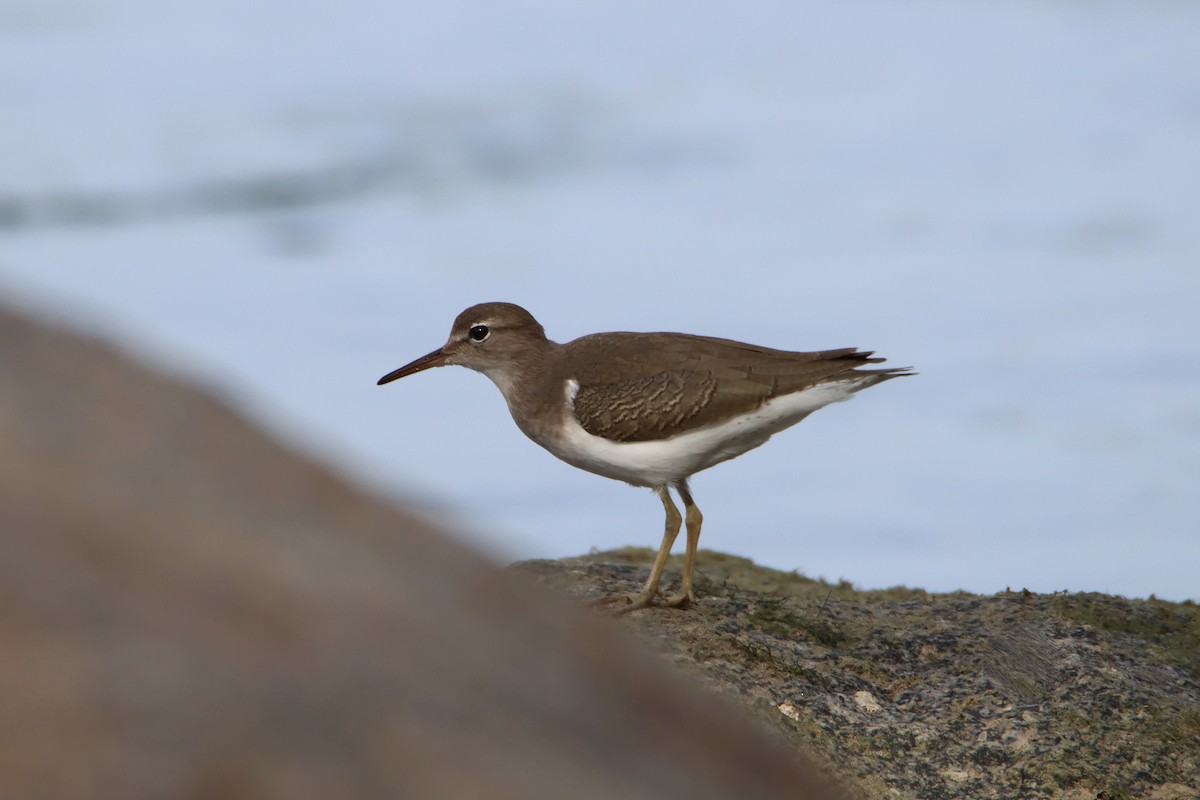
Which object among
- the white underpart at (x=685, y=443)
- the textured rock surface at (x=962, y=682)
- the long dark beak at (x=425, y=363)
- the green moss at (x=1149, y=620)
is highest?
the long dark beak at (x=425, y=363)

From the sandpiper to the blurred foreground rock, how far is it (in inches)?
215

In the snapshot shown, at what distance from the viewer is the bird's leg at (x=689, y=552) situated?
8055 mm

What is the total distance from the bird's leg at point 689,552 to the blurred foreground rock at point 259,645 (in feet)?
17.5

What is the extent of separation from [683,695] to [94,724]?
1071 mm

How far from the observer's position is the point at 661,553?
8.34 metres

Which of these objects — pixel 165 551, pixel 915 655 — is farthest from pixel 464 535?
pixel 915 655

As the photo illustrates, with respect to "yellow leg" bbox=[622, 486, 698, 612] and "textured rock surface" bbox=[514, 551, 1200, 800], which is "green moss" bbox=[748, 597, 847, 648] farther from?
"yellow leg" bbox=[622, 486, 698, 612]

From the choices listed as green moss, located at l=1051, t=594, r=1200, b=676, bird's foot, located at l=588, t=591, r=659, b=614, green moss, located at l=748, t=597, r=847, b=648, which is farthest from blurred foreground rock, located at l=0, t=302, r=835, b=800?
green moss, located at l=1051, t=594, r=1200, b=676

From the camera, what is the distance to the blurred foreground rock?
213cm

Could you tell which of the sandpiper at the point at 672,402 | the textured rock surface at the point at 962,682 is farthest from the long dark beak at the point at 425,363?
the textured rock surface at the point at 962,682

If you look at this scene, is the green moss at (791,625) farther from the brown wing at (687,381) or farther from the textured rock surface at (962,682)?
the brown wing at (687,381)

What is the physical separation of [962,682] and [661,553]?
6.34 feet

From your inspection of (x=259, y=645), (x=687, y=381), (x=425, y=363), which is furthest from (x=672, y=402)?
(x=259, y=645)

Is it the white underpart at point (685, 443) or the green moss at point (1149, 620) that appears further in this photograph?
the white underpart at point (685, 443)
